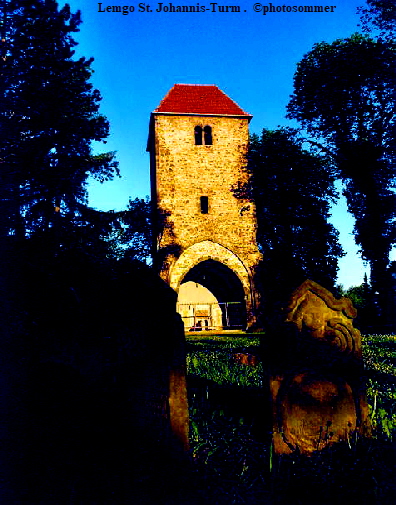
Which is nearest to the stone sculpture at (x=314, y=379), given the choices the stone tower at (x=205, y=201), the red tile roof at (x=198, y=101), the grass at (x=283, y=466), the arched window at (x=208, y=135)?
the grass at (x=283, y=466)

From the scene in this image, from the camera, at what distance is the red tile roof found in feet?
76.3

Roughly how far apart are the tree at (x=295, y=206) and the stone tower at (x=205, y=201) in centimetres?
183

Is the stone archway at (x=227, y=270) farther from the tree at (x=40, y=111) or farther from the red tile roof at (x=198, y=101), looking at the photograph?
the red tile roof at (x=198, y=101)

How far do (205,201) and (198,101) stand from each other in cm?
688

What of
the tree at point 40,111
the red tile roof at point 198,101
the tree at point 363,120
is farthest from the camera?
the red tile roof at point 198,101

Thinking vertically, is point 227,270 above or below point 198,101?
below

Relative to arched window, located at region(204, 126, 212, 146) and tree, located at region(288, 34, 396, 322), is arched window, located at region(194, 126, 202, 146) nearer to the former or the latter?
arched window, located at region(204, 126, 212, 146)

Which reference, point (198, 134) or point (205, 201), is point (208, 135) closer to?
point (198, 134)

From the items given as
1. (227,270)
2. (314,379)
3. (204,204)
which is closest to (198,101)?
(204,204)

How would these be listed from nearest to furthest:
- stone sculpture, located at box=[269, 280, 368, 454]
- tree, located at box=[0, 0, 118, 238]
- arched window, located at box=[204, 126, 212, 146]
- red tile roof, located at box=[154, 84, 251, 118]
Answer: stone sculpture, located at box=[269, 280, 368, 454] → tree, located at box=[0, 0, 118, 238] → arched window, located at box=[204, 126, 212, 146] → red tile roof, located at box=[154, 84, 251, 118]

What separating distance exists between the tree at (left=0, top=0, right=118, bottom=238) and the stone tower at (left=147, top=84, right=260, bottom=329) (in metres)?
6.45

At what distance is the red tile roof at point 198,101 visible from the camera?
2327cm

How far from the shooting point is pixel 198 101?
24.3 meters

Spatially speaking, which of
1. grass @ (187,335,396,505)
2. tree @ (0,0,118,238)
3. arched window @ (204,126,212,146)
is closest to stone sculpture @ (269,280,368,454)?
grass @ (187,335,396,505)
